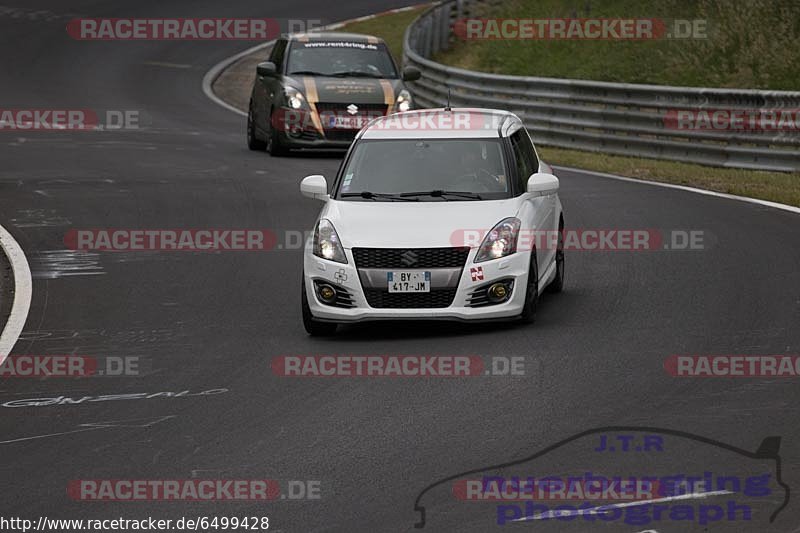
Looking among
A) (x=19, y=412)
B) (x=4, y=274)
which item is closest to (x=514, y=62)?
(x=4, y=274)

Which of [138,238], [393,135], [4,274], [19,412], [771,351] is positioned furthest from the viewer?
[138,238]

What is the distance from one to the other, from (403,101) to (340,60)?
1487 mm

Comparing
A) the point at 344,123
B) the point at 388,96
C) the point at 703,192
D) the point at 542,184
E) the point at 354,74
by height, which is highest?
the point at 542,184

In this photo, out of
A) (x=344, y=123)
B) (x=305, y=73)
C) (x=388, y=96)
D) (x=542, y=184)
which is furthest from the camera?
(x=305, y=73)

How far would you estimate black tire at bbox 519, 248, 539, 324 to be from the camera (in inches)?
466

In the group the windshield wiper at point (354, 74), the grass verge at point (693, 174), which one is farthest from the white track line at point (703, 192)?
the windshield wiper at point (354, 74)

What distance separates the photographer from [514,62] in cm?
3366

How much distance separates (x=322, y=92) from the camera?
24078 mm

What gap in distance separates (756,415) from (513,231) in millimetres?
3245

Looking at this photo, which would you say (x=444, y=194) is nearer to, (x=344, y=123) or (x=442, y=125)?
(x=442, y=125)

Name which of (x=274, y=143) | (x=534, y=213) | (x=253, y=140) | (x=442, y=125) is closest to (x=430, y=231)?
(x=534, y=213)

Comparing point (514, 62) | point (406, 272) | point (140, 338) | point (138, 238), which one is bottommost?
point (514, 62)

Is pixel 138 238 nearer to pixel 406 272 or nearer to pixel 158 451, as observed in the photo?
pixel 406 272

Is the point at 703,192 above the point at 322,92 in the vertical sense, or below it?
above
